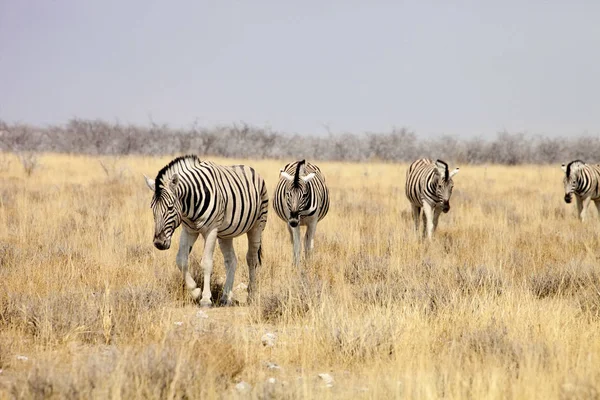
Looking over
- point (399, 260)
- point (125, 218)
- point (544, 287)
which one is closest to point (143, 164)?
point (125, 218)

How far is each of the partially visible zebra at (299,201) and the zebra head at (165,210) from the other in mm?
2576

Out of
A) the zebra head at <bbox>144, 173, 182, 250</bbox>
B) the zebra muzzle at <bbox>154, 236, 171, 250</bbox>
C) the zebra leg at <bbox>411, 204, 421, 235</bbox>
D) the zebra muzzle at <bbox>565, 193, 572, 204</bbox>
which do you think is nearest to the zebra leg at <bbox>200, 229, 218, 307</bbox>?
the zebra head at <bbox>144, 173, 182, 250</bbox>

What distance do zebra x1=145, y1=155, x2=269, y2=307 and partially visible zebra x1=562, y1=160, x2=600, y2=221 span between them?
31.0 feet

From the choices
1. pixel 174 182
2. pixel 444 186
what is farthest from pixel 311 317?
pixel 444 186

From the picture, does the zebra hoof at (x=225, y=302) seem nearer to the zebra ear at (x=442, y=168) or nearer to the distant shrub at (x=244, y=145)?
the zebra ear at (x=442, y=168)

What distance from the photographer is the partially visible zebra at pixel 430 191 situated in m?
12.2

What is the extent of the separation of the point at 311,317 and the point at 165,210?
72.3 inches

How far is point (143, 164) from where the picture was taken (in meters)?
28.8

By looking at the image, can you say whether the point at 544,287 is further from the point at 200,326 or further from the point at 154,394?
the point at 154,394

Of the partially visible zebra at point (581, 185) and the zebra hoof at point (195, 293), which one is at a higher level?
the partially visible zebra at point (581, 185)

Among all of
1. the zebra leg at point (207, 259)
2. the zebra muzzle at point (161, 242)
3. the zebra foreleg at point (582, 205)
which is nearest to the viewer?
the zebra muzzle at point (161, 242)

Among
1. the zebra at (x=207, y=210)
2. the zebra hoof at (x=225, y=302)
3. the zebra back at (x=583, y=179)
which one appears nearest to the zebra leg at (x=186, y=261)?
the zebra at (x=207, y=210)

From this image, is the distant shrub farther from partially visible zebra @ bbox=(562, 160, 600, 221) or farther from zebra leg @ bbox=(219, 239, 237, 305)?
zebra leg @ bbox=(219, 239, 237, 305)

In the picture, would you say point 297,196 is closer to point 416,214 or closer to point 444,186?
point 444,186
